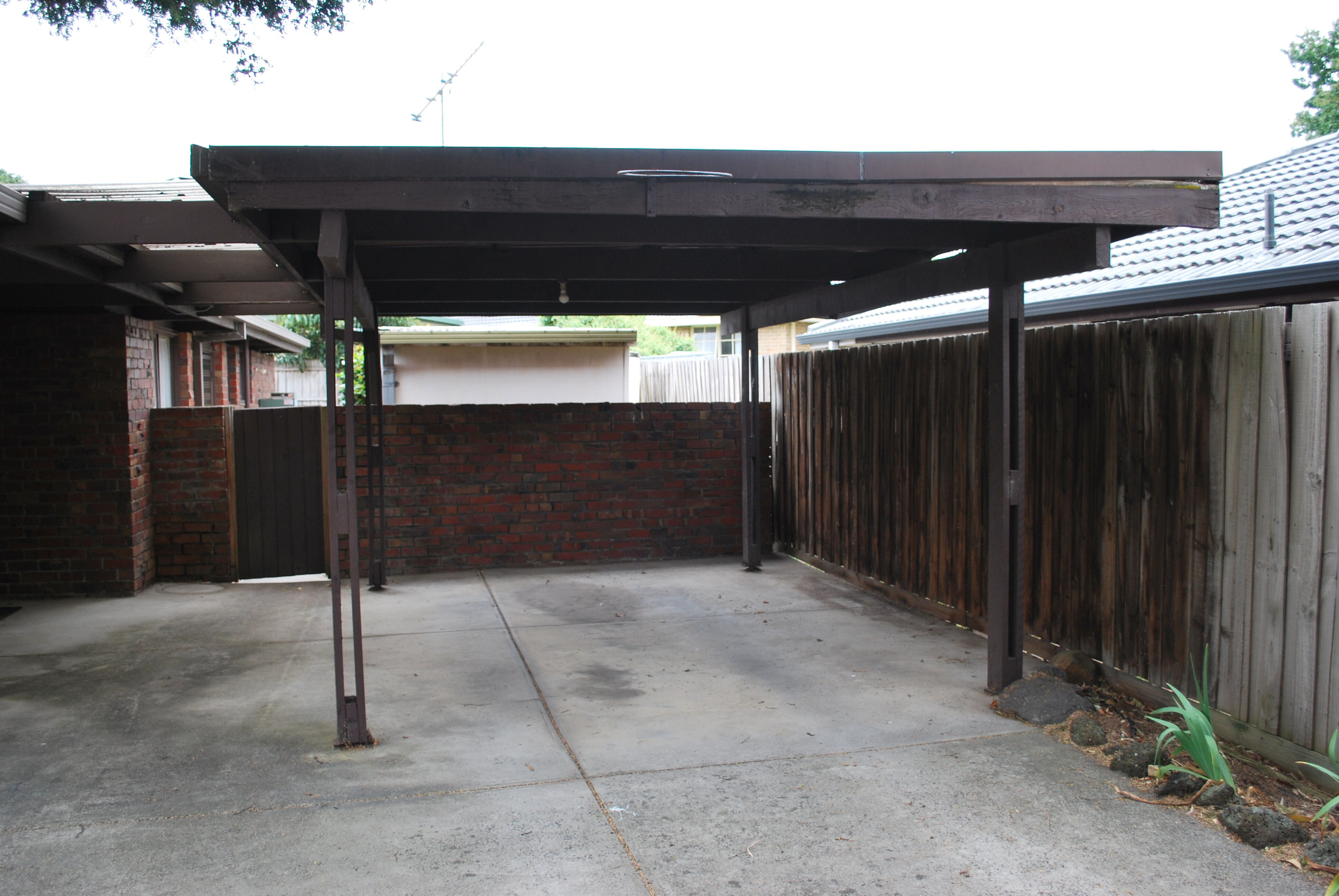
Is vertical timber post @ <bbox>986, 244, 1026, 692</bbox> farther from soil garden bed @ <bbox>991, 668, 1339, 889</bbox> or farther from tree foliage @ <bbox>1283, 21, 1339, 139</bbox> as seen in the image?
tree foliage @ <bbox>1283, 21, 1339, 139</bbox>

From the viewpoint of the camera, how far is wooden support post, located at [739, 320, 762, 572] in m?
9.53

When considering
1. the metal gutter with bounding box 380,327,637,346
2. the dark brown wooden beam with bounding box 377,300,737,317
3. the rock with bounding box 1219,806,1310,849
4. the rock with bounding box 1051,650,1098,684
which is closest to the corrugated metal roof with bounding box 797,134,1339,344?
the dark brown wooden beam with bounding box 377,300,737,317

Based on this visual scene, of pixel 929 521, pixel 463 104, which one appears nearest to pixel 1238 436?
pixel 929 521

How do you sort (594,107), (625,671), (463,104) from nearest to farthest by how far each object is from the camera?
(625,671), (463,104), (594,107)

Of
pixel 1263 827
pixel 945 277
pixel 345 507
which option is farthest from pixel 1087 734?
pixel 345 507

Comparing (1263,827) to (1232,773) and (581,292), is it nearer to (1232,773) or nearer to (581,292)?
(1232,773)

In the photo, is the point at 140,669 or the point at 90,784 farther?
the point at 140,669

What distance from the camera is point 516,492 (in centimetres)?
981

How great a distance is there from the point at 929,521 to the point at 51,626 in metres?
6.62

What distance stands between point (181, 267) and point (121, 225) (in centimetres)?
159

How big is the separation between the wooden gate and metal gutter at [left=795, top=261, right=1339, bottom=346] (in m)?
6.11

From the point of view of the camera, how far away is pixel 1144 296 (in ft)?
23.5

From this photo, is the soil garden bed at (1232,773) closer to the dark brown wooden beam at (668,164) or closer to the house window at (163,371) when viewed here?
the dark brown wooden beam at (668,164)

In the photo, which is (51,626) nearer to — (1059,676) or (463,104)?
(1059,676)
